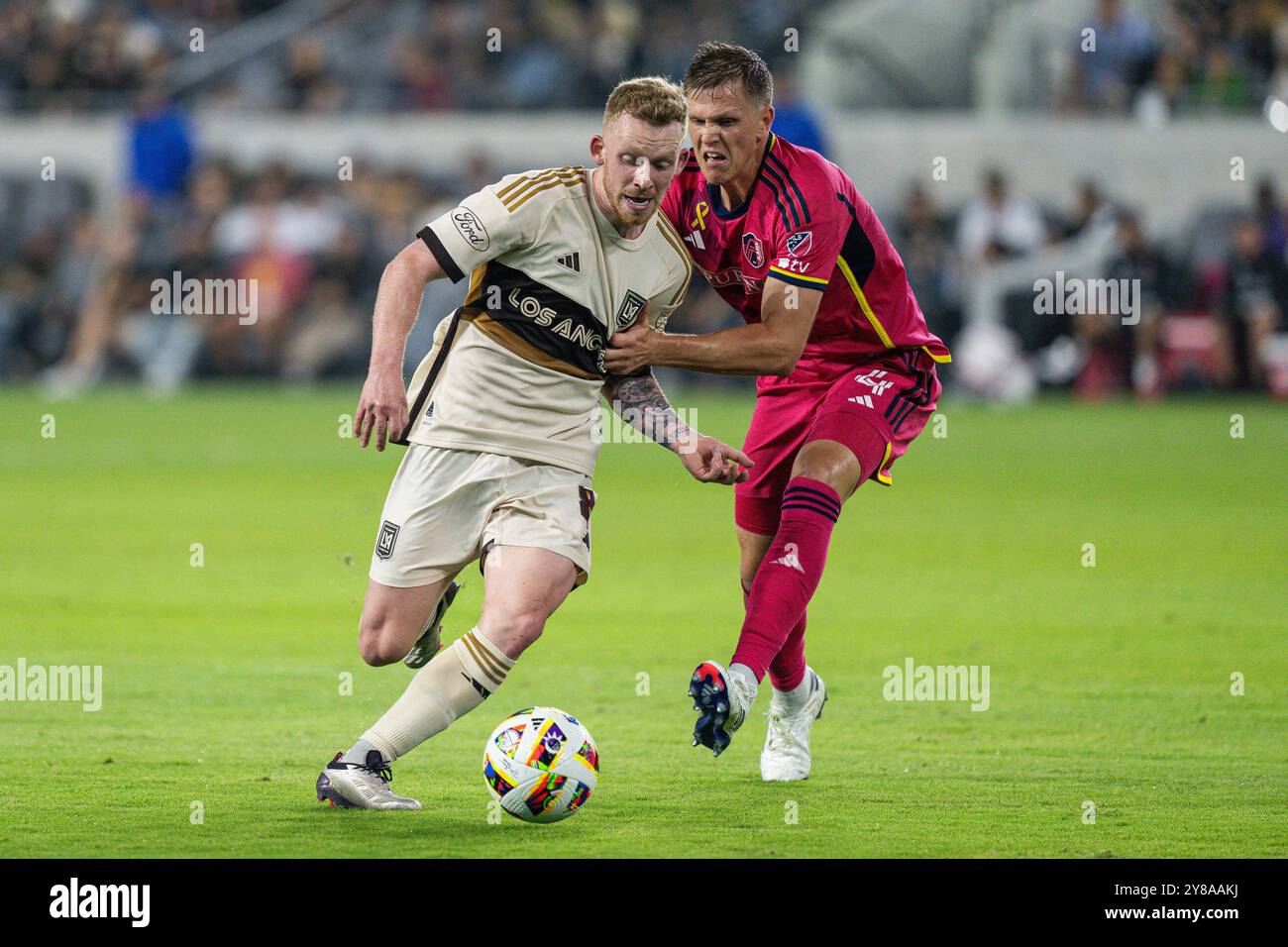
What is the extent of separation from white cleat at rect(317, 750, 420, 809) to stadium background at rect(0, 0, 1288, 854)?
0.75ft

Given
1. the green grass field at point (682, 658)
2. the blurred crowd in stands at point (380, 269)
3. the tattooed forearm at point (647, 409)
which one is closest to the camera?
the green grass field at point (682, 658)

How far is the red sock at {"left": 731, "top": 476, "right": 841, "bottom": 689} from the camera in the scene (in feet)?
21.1

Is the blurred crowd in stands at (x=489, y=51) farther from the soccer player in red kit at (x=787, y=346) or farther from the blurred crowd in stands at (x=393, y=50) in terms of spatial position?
the soccer player in red kit at (x=787, y=346)

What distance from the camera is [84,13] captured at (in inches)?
1151

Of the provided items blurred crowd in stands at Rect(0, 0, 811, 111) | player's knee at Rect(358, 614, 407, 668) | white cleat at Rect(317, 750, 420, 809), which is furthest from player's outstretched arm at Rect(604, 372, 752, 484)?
blurred crowd in stands at Rect(0, 0, 811, 111)

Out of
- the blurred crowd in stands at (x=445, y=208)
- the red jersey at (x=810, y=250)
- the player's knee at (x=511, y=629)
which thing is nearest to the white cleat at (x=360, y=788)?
the player's knee at (x=511, y=629)

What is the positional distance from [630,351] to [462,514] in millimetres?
811

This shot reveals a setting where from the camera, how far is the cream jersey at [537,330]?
6523 mm

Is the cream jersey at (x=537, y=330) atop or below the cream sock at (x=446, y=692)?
atop

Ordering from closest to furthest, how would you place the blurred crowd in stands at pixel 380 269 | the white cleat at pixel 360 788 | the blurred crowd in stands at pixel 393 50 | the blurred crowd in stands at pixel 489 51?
1. the white cleat at pixel 360 788
2. the blurred crowd in stands at pixel 380 269
3. the blurred crowd in stands at pixel 489 51
4. the blurred crowd in stands at pixel 393 50

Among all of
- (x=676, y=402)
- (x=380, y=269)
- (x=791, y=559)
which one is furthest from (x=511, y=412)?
(x=380, y=269)

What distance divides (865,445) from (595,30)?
2129 centimetres

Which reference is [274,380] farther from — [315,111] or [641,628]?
[641,628]

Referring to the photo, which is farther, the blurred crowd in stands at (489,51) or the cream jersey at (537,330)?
the blurred crowd in stands at (489,51)
